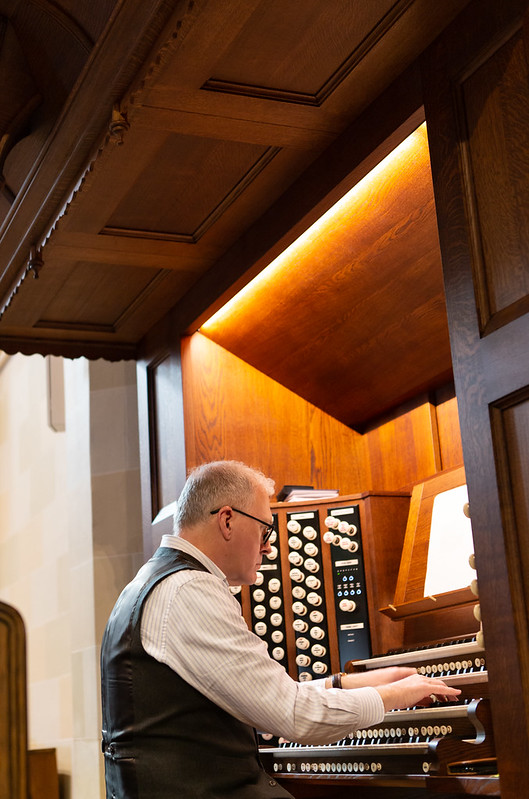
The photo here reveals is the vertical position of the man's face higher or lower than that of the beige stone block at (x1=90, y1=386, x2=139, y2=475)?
lower

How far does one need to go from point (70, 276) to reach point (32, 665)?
214 inches

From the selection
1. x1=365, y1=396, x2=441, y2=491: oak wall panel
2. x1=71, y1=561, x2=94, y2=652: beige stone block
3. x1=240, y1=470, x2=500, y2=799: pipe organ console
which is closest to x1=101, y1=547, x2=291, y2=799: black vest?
x1=240, y1=470, x2=500, y2=799: pipe organ console

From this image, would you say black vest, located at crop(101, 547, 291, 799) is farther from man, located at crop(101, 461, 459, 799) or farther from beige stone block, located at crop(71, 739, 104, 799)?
beige stone block, located at crop(71, 739, 104, 799)

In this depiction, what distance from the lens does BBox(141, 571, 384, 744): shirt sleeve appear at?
2389 mm

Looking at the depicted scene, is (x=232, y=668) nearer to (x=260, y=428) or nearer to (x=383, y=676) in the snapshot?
(x=383, y=676)

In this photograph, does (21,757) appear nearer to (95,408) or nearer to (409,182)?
(409,182)

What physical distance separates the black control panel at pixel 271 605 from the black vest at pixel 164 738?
1.29 meters

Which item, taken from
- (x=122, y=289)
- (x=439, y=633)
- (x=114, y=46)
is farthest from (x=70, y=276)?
(x=439, y=633)

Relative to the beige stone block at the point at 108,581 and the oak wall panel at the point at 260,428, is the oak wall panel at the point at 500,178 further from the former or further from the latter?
the beige stone block at the point at 108,581

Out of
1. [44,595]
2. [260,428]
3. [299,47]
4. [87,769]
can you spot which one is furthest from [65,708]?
[299,47]

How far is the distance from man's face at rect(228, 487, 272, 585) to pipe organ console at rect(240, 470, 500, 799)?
683mm

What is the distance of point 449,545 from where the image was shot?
143 inches

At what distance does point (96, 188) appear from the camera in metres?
3.39

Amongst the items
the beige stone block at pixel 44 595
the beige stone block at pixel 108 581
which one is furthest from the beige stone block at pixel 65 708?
the beige stone block at pixel 108 581
